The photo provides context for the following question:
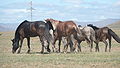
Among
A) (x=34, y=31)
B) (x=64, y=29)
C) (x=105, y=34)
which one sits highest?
(x=64, y=29)

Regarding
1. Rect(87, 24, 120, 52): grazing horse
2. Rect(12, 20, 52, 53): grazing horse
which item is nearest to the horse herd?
Rect(12, 20, 52, 53): grazing horse

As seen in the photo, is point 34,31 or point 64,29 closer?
point 34,31

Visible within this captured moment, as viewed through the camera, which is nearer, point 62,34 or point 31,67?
point 31,67

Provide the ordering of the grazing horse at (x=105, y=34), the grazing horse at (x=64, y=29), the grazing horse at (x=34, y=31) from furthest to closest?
the grazing horse at (x=105, y=34), the grazing horse at (x=64, y=29), the grazing horse at (x=34, y=31)

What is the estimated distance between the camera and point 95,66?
14.3 metres

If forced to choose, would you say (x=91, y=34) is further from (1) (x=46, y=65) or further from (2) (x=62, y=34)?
(1) (x=46, y=65)

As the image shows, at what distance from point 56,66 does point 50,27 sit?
29.6 ft

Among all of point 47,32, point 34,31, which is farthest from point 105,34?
point 34,31

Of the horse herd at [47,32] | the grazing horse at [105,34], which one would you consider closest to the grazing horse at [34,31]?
the horse herd at [47,32]

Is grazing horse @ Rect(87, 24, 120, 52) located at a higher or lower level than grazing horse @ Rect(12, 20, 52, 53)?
lower

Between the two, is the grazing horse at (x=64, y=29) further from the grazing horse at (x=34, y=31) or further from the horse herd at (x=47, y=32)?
the grazing horse at (x=34, y=31)

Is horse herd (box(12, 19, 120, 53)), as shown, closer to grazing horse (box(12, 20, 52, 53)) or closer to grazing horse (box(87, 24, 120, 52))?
grazing horse (box(12, 20, 52, 53))

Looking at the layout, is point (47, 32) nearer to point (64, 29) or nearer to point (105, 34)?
point (64, 29)

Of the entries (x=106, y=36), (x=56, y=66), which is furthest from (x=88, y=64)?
(x=106, y=36)
